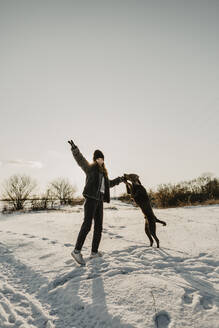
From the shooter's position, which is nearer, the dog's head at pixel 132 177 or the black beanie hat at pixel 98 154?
the black beanie hat at pixel 98 154

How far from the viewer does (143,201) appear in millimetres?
4238

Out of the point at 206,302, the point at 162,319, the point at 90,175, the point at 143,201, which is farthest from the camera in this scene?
the point at 143,201

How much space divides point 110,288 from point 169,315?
0.76m

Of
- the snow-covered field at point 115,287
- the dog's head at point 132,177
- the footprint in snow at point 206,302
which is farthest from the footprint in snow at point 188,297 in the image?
the dog's head at point 132,177

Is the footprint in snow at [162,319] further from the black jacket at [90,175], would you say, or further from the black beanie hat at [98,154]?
the black beanie hat at [98,154]

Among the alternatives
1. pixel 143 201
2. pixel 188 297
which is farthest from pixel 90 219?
pixel 188 297

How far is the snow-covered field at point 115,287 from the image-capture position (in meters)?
1.77

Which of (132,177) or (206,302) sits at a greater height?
(132,177)

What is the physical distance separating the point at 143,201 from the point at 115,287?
2177 millimetres

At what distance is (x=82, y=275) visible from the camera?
106 inches

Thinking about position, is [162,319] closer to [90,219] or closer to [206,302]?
[206,302]

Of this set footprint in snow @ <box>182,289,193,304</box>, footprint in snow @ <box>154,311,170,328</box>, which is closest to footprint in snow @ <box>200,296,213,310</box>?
footprint in snow @ <box>182,289,193,304</box>

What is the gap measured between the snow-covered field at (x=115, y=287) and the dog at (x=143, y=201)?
0.37 m

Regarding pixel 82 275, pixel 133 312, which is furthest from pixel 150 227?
pixel 133 312
